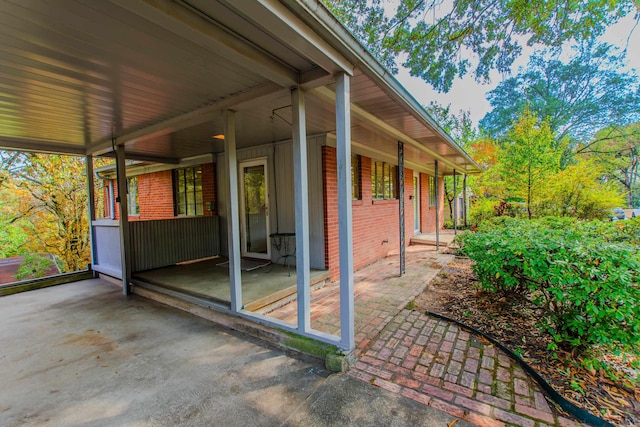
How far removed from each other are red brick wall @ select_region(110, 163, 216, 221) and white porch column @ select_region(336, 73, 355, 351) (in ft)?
16.3

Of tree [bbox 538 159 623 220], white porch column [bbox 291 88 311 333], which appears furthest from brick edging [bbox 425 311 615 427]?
tree [bbox 538 159 623 220]

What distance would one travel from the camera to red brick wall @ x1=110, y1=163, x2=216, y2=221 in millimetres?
6727

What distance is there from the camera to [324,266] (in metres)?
5.11

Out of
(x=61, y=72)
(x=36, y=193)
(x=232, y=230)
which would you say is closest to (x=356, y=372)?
(x=232, y=230)

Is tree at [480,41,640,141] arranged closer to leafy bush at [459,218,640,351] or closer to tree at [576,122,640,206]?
tree at [576,122,640,206]

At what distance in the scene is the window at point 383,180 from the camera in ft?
22.7

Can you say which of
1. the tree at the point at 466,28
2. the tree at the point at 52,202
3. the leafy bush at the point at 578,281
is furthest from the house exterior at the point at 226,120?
the tree at the point at 52,202

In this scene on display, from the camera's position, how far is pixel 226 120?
3258 millimetres

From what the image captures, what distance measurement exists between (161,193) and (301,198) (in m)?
6.91

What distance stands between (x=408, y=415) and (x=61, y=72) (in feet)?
13.3

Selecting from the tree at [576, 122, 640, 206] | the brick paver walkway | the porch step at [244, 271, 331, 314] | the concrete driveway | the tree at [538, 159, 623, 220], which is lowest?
the concrete driveway

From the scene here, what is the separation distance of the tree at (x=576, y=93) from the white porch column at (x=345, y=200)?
2356 cm

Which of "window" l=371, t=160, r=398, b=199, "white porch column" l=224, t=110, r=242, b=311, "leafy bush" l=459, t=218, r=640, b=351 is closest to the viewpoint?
"leafy bush" l=459, t=218, r=640, b=351

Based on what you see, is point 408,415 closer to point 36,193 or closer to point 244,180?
point 244,180
